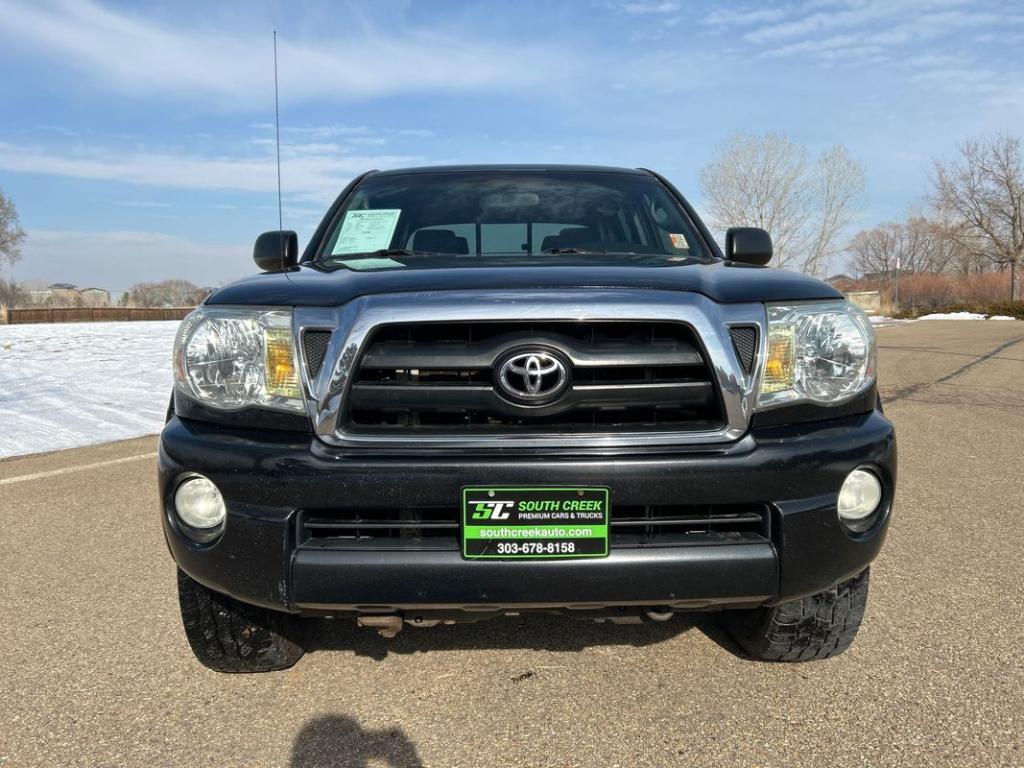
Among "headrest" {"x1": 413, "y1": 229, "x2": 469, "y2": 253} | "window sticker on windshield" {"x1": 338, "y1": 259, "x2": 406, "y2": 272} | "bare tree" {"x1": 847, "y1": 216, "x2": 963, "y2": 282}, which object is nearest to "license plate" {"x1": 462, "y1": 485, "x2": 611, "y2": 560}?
"window sticker on windshield" {"x1": 338, "y1": 259, "x2": 406, "y2": 272}

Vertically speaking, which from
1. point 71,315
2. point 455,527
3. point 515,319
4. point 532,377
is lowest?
point 455,527

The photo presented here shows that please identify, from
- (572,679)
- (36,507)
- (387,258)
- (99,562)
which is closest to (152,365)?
(36,507)

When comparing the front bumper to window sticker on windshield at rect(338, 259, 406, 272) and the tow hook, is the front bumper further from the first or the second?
window sticker on windshield at rect(338, 259, 406, 272)

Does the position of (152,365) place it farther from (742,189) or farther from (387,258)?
(742,189)

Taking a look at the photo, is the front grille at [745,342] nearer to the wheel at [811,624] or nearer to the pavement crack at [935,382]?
the wheel at [811,624]

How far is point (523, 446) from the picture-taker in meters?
2.04

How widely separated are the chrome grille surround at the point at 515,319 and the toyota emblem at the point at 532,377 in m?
0.10

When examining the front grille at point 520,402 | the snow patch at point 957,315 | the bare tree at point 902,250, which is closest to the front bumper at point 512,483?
the front grille at point 520,402

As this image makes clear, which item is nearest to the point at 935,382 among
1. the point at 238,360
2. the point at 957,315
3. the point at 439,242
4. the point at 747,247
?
the point at 747,247

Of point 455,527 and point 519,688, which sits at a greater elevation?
point 455,527

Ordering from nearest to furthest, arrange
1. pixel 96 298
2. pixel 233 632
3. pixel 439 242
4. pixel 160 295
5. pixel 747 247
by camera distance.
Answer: pixel 233 632
pixel 747 247
pixel 439 242
pixel 96 298
pixel 160 295

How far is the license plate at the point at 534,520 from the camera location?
6.58ft

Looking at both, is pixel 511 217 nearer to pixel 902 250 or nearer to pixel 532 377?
pixel 532 377

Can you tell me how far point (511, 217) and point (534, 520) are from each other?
187 cm
